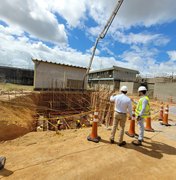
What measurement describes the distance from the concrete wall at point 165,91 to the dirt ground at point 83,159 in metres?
19.9

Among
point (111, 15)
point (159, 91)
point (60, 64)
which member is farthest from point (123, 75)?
point (60, 64)

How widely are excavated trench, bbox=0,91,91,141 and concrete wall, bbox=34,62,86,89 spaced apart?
2.18 meters

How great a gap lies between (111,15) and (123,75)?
64.7ft

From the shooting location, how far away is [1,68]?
31688mm

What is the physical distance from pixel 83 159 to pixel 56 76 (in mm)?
14143

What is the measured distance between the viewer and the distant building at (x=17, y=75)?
31688 mm

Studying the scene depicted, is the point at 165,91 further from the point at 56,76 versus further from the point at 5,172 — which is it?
the point at 5,172

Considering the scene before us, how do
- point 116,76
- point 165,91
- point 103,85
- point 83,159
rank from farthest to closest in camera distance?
1. point 116,76
2. point 103,85
3. point 165,91
4. point 83,159

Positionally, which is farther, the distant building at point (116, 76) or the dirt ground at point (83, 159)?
the distant building at point (116, 76)

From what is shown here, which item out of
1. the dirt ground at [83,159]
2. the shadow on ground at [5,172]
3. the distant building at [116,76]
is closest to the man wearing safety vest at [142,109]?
the dirt ground at [83,159]

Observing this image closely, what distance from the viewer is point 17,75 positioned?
1268 inches

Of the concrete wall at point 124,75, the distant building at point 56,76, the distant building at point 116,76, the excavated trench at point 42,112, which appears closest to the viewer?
the excavated trench at point 42,112

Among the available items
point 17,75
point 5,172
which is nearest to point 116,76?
point 17,75

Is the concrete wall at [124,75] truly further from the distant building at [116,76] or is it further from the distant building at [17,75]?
the distant building at [17,75]
